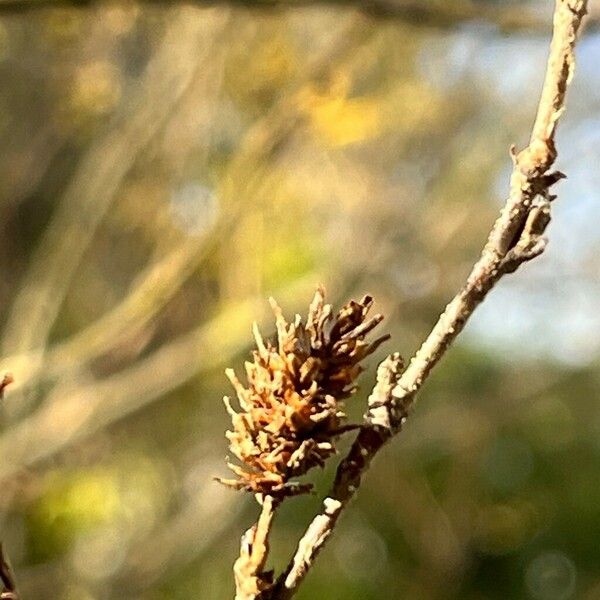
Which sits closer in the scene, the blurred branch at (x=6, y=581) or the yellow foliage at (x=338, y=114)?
the blurred branch at (x=6, y=581)

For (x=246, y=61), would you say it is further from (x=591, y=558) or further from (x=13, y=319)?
(x=591, y=558)

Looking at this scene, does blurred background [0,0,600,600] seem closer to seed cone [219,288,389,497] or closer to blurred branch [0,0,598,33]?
blurred branch [0,0,598,33]

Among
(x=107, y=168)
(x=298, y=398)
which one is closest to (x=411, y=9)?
(x=107, y=168)

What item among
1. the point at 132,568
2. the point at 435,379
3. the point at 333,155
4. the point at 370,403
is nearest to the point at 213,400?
the point at 132,568

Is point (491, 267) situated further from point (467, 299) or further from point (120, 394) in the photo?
point (120, 394)


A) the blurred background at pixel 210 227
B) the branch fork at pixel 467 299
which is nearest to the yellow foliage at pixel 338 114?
the blurred background at pixel 210 227

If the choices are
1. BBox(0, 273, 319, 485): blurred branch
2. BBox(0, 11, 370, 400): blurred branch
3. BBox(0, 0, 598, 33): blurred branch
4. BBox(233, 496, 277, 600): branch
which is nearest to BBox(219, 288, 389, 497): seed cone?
BBox(233, 496, 277, 600): branch

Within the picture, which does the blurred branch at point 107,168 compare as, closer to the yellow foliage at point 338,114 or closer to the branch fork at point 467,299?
the yellow foliage at point 338,114
